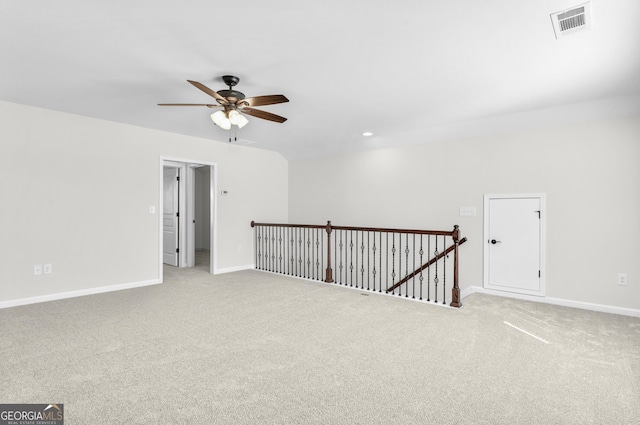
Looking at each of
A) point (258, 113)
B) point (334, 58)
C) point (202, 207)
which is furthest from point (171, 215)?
point (334, 58)

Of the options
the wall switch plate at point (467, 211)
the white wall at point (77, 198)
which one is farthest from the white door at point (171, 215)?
the wall switch plate at point (467, 211)

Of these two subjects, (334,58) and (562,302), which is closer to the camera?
(334,58)

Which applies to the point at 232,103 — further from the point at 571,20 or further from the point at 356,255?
the point at 356,255

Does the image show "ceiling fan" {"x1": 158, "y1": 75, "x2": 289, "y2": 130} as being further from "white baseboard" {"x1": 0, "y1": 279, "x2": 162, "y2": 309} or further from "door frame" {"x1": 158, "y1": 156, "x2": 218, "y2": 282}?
"white baseboard" {"x1": 0, "y1": 279, "x2": 162, "y2": 309}

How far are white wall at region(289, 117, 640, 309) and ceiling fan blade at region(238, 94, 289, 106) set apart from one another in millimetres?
3225

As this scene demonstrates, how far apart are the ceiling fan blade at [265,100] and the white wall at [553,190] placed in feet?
10.6

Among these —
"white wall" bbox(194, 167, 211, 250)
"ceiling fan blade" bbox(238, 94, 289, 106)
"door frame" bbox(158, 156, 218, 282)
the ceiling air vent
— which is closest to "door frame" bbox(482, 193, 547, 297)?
the ceiling air vent

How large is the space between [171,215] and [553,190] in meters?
6.81

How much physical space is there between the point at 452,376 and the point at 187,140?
201 inches

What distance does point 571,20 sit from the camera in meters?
2.17

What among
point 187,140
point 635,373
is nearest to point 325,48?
point 635,373

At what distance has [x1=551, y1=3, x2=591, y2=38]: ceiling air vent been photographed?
2064mm

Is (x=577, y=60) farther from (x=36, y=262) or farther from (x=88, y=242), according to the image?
(x=36, y=262)

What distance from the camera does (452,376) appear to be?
2262 millimetres
